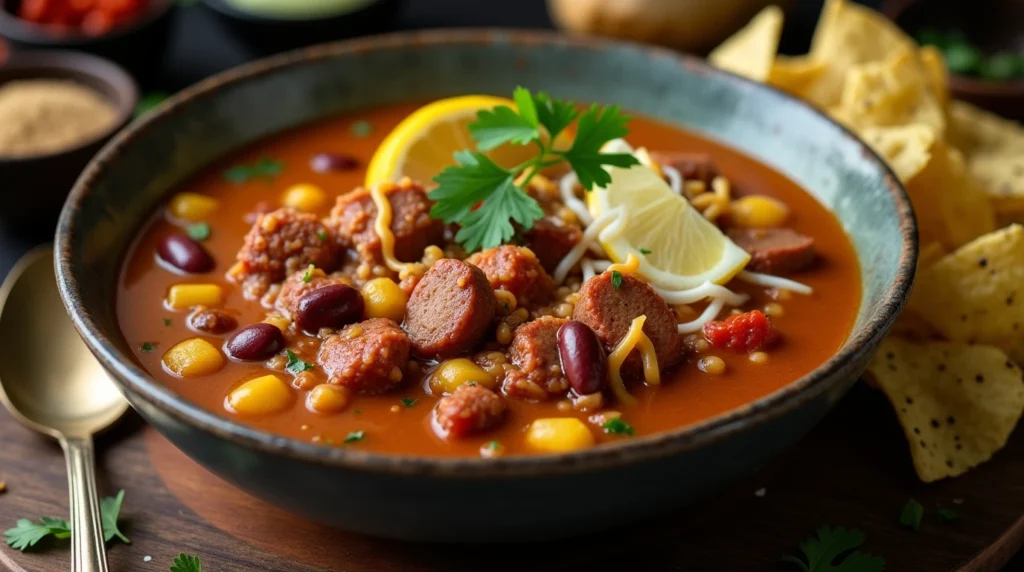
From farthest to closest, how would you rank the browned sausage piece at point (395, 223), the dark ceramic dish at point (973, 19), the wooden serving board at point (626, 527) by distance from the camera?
the dark ceramic dish at point (973, 19)
the browned sausage piece at point (395, 223)
the wooden serving board at point (626, 527)

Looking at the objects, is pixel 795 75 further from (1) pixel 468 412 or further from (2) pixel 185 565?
(2) pixel 185 565

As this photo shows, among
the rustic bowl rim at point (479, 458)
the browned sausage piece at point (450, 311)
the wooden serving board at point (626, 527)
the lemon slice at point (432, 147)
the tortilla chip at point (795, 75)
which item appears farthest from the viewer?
the tortilla chip at point (795, 75)

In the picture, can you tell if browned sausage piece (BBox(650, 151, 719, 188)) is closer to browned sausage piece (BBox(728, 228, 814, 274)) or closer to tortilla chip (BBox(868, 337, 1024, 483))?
browned sausage piece (BBox(728, 228, 814, 274))

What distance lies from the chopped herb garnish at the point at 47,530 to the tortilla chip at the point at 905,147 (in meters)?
3.47

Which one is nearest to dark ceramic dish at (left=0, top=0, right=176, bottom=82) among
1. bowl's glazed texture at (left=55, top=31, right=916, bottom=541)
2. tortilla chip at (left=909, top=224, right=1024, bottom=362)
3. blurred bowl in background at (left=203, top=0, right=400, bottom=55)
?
blurred bowl in background at (left=203, top=0, right=400, bottom=55)

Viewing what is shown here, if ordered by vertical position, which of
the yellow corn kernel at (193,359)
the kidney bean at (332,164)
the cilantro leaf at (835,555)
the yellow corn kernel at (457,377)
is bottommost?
the cilantro leaf at (835,555)

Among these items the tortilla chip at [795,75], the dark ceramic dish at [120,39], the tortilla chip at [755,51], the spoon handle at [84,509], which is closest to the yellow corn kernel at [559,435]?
the spoon handle at [84,509]

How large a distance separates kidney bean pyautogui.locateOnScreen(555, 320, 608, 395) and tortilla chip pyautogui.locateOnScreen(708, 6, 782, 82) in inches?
94.0

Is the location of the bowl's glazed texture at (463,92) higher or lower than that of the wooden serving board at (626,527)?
higher

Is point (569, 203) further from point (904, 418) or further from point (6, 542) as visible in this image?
point (6, 542)

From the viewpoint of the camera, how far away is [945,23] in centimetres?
720

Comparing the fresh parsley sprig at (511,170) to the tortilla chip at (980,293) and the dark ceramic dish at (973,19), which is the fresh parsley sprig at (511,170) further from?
the dark ceramic dish at (973,19)

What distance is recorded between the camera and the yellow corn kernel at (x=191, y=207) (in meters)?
4.68

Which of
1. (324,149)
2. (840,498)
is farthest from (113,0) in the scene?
(840,498)
